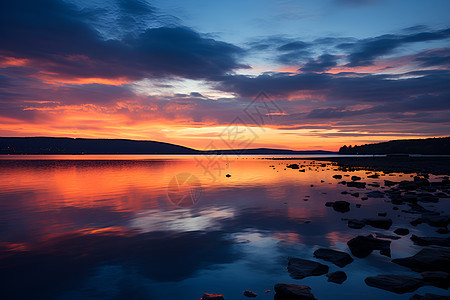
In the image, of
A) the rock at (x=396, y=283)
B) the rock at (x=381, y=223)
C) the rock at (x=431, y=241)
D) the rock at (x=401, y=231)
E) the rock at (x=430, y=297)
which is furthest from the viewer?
the rock at (x=381, y=223)

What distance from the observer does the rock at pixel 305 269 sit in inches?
387

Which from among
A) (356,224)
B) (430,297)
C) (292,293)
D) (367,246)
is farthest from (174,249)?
(356,224)

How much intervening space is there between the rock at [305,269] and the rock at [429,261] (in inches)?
130

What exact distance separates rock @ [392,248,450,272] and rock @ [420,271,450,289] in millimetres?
743

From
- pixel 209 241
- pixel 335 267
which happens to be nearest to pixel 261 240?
pixel 209 241

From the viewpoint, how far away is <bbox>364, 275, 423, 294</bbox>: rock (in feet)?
28.1

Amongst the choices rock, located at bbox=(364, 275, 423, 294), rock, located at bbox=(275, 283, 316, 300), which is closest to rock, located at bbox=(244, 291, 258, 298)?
rock, located at bbox=(275, 283, 316, 300)

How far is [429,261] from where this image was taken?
991cm

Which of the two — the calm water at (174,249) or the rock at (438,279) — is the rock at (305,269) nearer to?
the calm water at (174,249)

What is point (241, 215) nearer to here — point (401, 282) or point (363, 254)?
point (363, 254)

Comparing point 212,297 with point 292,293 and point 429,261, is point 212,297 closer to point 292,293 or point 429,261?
point 292,293

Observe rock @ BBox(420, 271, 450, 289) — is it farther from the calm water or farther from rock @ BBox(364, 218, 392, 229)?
rock @ BBox(364, 218, 392, 229)

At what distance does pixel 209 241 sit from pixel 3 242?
11.1 m

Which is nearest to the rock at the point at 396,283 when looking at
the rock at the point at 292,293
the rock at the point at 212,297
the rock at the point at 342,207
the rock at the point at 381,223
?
the rock at the point at 292,293
